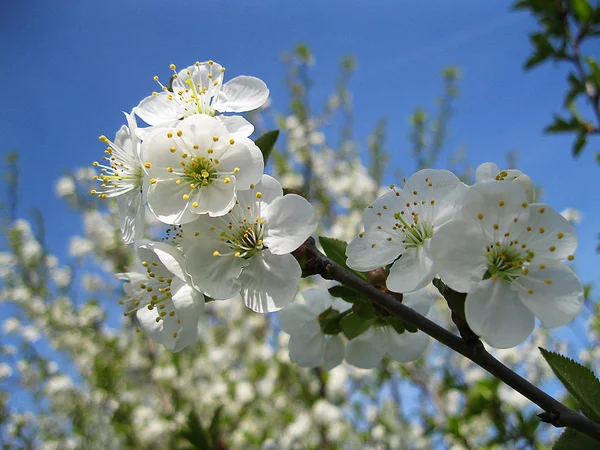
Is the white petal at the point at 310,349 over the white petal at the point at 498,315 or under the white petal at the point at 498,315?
under

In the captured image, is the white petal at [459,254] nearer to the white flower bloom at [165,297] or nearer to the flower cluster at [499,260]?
the flower cluster at [499,260]

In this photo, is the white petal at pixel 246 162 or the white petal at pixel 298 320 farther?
the white petal at pixel 298 320

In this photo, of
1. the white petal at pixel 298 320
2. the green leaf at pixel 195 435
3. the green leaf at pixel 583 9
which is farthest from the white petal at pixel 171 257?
the green leaf at pixel 583 9

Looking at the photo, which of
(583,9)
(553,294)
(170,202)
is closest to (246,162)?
(170,202)

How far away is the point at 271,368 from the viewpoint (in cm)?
529

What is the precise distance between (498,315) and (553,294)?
12cm

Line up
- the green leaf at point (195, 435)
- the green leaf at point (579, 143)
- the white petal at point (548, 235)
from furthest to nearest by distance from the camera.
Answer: the green leaf at point (579, 143) → the green leaf at point (195, 435) → the white petal at point (548, 235)

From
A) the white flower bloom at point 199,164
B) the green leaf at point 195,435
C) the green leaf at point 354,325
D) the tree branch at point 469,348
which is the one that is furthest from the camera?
the green leaf at point 195,435

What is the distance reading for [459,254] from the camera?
823 millimetres

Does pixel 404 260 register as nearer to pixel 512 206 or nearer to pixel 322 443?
pixel 512 206

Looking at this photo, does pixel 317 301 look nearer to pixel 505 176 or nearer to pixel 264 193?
pixel 264 193

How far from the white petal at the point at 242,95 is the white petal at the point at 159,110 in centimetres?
11

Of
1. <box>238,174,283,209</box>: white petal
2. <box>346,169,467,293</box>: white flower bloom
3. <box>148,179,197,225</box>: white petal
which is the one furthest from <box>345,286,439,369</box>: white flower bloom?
<box>148,179,197,225</box>: white petal

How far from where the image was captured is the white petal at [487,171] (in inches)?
37.3
